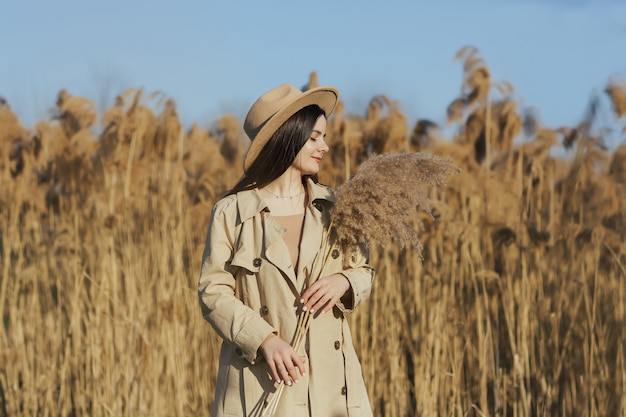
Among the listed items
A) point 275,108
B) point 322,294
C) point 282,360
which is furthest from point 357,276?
point 275,108

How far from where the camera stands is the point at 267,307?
7.68 feet

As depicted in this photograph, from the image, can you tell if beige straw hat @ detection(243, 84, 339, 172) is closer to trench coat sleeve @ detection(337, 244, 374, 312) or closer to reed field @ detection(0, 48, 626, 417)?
trench coat sleeve @ detection(337, 244, 374, 312)

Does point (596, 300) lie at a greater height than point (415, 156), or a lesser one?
lesser

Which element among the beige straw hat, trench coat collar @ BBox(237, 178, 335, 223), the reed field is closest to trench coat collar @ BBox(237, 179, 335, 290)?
trench coat collar @ BBox(237, 178, 335, 223)

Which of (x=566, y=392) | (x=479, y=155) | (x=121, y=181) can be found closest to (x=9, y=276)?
(x=121, y=181)

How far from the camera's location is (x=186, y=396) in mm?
3842

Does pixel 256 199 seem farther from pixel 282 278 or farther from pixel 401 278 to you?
pixel 401 278

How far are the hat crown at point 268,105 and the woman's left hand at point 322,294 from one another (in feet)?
1.43

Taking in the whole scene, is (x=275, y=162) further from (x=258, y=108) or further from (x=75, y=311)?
(x=75, y=311)

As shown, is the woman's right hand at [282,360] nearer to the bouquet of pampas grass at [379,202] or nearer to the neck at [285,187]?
the bouquet of pampas grass at [379,202]

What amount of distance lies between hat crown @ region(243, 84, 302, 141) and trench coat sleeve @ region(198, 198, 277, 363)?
198 millimetres

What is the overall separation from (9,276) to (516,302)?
2580mm

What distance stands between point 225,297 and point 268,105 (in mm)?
490

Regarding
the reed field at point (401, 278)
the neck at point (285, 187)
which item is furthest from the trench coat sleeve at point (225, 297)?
the reed field at point (401, 278)
